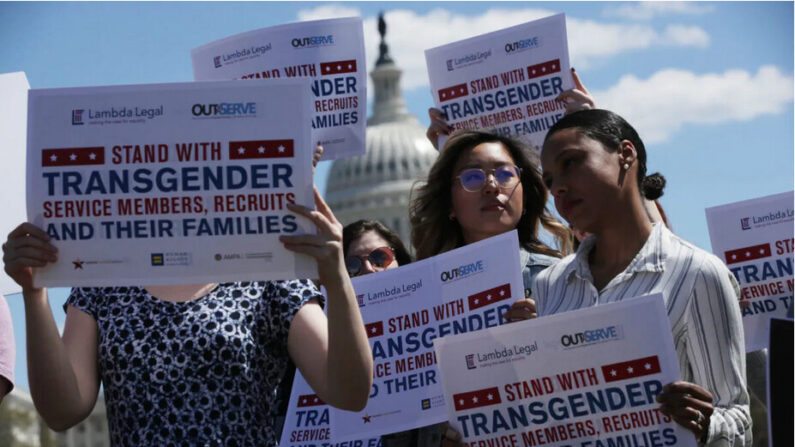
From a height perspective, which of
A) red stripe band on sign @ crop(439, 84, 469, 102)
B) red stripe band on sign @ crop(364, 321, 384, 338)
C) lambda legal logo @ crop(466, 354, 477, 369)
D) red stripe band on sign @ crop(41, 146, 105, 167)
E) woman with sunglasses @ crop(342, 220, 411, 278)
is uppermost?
red stripe band on sign @ crop(439, 84, 469, 102)

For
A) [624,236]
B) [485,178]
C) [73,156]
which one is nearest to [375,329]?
[485,178]

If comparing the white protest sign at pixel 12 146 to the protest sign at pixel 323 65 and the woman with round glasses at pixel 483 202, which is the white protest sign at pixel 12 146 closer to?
the protest sign at pixel 323 65

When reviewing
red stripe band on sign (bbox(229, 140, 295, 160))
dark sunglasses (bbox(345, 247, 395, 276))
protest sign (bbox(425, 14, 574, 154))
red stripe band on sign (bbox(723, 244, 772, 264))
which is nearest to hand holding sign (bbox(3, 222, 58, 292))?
red stripe band on sign (bbox(229, 140, 295, 160))

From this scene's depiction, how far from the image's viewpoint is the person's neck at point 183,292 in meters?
4.60

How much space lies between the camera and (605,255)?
4801mm

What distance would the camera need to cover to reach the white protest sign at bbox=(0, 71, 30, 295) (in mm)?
6059

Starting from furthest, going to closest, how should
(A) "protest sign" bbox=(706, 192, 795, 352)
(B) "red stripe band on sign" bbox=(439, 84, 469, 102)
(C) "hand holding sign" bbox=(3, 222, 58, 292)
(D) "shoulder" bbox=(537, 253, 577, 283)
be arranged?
1. (B) "red stripe band on sign" bbox=(439, 84, 469, 102)
2. (A) "protest sign" bbox=(706, 192, 795, 352)
3. (D) "shoulder" bbox=(537, 253, 577, 283)
4. (C) "hand holding sign" bbox=(3, 222, 58, 292)

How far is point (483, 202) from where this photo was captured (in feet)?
20.3

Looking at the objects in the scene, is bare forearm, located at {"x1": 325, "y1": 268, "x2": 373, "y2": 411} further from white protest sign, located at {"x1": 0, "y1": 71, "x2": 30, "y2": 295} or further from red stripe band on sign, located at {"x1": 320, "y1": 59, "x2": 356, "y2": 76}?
red stripe band on sign, located at {"x1": 320, "y1": 59, "x2": 356, "y2": 76}

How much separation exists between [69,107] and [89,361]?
2.67 ft

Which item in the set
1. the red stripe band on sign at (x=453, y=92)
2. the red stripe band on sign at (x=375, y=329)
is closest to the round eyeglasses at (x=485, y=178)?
the red stripe band on sign at (x=375, y=329)

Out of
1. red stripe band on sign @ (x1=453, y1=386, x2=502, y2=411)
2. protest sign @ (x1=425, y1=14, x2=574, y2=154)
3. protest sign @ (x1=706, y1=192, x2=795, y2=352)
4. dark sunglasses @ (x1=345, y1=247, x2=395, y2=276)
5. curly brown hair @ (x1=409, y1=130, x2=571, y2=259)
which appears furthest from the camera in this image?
protest sign @ (x1=425, y1=14, x2=574, y2=154)

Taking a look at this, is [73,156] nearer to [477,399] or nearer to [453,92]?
[477,399]

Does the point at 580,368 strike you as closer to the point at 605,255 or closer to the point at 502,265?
the point at 605,255
